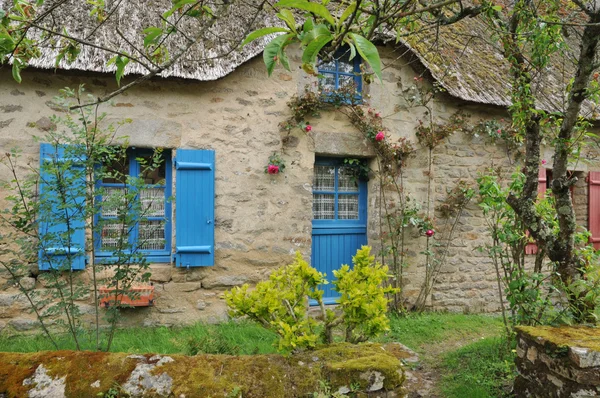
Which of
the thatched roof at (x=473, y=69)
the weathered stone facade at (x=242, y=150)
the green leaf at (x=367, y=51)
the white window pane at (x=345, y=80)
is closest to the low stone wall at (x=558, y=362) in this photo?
the green leaf at (x=367, y=51)

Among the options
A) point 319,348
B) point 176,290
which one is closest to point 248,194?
point 176,290

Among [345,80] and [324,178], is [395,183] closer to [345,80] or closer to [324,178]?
[324,178]

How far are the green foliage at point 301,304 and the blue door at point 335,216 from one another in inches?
116

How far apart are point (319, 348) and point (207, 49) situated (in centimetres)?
365

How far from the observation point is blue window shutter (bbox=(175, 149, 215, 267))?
4.70 m

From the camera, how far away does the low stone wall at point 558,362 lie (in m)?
2.26

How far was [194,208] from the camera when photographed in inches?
187

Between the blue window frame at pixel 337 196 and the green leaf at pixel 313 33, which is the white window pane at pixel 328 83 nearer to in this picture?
the blue window frame at pixel 337 196

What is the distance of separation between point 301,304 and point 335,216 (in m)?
3.19

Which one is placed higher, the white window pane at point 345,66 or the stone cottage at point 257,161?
the white window pane at point 345,66

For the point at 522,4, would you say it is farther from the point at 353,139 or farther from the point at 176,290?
the point at 176,290

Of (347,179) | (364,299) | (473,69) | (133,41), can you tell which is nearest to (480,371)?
(364,299)

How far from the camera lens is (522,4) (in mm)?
2951

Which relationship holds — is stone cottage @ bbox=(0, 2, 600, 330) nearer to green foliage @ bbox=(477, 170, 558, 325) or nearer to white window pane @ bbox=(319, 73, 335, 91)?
white window pane @ bbox=(319, 73, 335, 91)
